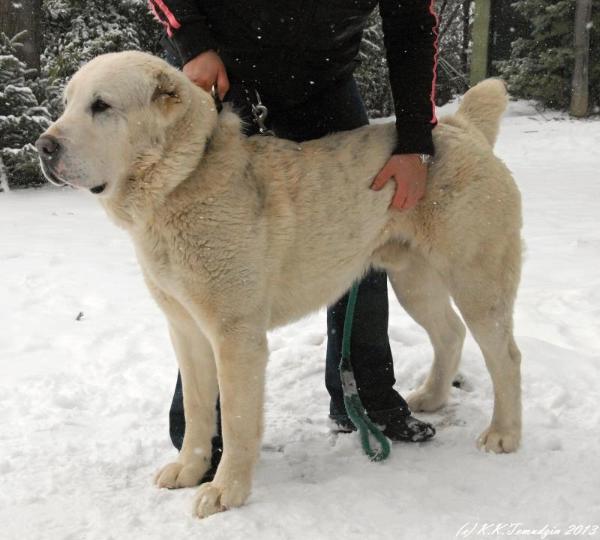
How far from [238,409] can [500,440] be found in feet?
3.93

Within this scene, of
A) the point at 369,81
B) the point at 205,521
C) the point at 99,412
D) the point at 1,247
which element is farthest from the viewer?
the point at 369,81

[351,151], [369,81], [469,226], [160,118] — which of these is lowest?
[369,81]

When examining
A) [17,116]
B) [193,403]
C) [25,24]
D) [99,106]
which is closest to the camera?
[99,106]

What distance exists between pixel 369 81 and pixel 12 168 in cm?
923

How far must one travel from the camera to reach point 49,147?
227cm

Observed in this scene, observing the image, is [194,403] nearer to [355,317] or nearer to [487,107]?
[355,317]

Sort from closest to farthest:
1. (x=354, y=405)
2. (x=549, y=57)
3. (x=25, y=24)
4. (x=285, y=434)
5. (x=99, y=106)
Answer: (x=99, y=106), (x=354, y=405), (x=285, y=434), (x=25, y=24), (x=549, y=57)

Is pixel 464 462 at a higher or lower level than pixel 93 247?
higher

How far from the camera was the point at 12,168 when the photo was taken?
9305mm

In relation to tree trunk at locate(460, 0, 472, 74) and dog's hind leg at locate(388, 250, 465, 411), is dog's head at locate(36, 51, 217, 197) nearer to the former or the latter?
dog's hind leg at locate(388, 250, 465, 411)

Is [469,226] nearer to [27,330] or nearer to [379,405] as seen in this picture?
[379,405]

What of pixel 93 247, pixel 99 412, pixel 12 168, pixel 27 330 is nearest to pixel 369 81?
pixel 12 168

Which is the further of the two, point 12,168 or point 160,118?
point 12,168

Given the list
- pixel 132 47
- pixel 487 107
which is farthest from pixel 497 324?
pixel 132 47
